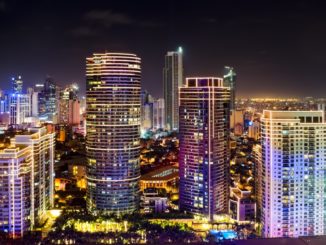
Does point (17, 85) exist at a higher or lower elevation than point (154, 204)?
higher

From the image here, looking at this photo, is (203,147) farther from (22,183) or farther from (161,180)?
(22,183)

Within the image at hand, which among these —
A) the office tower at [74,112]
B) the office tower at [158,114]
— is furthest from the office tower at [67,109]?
the office tower at [158,114]

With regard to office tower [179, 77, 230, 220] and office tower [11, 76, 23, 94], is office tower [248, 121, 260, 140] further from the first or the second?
office tower [11, 76, 23, 94]

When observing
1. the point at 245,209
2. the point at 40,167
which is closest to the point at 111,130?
the point at 40,167

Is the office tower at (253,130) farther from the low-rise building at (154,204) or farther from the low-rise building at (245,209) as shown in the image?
the low-rise building at (245,209)

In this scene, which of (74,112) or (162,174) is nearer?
(162,174)

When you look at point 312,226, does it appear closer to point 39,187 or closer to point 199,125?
point 199,125
